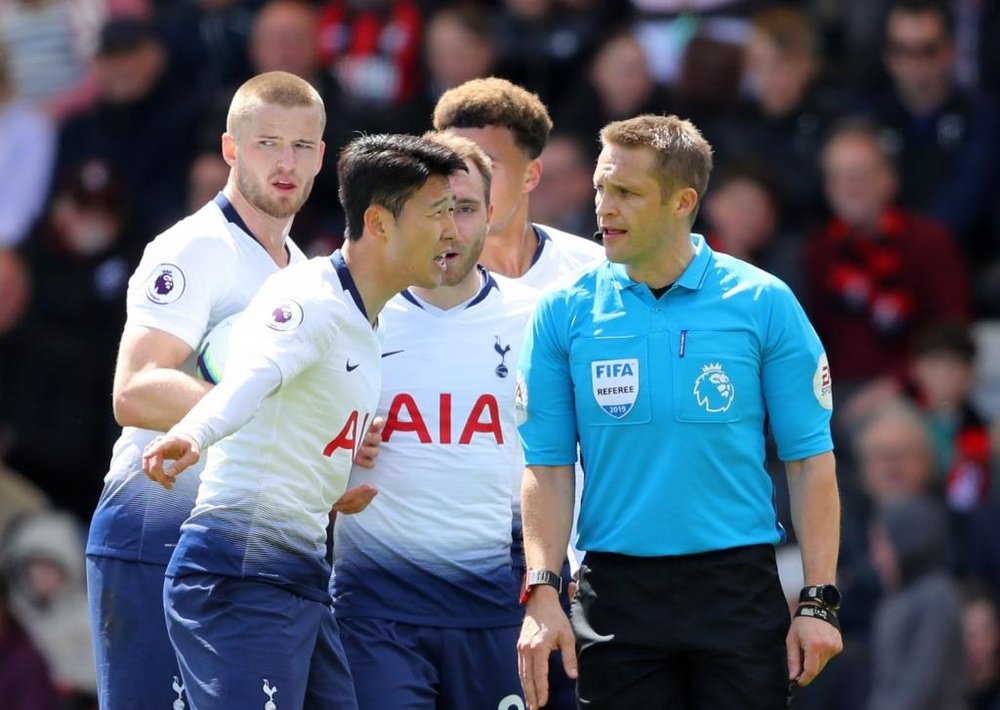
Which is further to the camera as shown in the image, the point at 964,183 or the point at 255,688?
the point at 964,183

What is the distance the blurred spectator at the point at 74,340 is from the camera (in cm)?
1215

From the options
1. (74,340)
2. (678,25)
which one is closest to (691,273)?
(678,25)

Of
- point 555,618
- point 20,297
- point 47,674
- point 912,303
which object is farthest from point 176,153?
point 555,618

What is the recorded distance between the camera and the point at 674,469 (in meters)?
5.74

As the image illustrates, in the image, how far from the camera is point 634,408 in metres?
5.78

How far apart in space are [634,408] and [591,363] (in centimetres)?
18

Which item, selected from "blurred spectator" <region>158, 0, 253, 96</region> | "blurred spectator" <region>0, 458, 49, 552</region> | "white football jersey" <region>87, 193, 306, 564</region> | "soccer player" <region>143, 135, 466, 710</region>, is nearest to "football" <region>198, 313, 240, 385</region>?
"white football jersey" <region>87, 193, 306, 564</region>

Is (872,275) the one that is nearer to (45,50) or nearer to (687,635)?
(687,635)

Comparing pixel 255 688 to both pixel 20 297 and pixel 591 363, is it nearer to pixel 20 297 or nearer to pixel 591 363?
pixel 591 363

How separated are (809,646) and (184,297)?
207 cm

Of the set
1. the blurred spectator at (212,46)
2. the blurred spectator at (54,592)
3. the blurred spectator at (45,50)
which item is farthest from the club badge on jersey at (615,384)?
the blurred spectator at (45,50)

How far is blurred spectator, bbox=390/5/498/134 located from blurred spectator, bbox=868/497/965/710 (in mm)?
3676

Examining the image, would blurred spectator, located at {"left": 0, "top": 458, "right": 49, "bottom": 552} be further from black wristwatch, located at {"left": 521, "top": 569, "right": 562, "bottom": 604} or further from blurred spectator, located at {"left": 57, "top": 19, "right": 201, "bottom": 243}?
black wristwatch, located at {"left": 521, "top": 569, "right": 562, "bottom": 604}

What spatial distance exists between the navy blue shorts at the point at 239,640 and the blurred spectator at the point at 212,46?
8.06 meters
